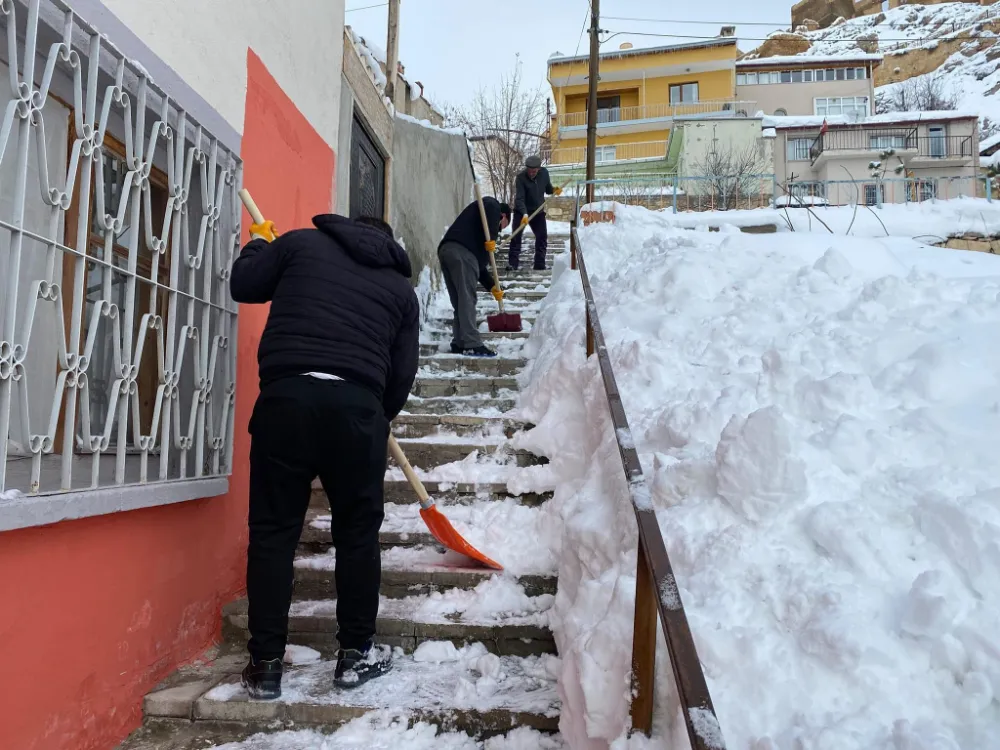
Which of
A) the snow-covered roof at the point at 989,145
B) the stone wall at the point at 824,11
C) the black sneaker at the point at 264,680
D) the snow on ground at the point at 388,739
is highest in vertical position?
the stone wall at the point at 824,11

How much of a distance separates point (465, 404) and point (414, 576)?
1.84 m

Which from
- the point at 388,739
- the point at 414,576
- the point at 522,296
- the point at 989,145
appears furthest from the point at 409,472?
the point at 989,145

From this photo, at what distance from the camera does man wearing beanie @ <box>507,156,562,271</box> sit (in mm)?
9344

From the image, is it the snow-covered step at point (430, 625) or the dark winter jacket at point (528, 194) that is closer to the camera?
the snow-covered step at point (430, 625)

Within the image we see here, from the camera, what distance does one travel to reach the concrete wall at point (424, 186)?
8.05 m

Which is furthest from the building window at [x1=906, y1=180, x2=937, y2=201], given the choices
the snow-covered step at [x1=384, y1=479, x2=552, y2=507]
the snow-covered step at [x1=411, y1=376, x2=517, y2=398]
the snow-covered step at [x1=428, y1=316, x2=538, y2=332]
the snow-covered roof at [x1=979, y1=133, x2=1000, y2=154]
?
the snow-covered roof at [x1=979, y1=133, x2=1000, y2=154]

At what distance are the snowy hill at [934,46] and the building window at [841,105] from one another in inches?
501

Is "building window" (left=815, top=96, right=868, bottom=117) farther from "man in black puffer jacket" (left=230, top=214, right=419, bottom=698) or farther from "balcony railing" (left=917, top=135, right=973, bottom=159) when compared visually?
"man in black puffer jacket" (left=230, top=214, right=419, bottom=698)

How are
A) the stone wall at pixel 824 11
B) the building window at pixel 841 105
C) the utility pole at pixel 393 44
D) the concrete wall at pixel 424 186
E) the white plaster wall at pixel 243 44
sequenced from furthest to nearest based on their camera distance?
1. the stone wall at pixel 824 11
2. the building window at pixel 841 105
3. the utility pole at pixel 393 44
4. the concrete wall at pixel 424 186
5. the white plaster wall at pixel 243 44

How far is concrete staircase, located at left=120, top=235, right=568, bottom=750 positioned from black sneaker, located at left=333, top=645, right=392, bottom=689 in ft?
0.13

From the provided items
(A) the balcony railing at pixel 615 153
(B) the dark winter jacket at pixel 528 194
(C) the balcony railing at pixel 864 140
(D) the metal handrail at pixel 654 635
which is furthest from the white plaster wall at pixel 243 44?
(A) the balcony railing at pixel 615 153

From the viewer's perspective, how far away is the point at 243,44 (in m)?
3.47

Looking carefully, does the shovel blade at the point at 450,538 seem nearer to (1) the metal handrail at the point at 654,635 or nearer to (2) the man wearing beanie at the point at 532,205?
(1) the metal handrail at the point at 654,635

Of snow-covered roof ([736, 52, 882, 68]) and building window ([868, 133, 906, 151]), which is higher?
snow-covered roof ([736, 52, 882, 68])
